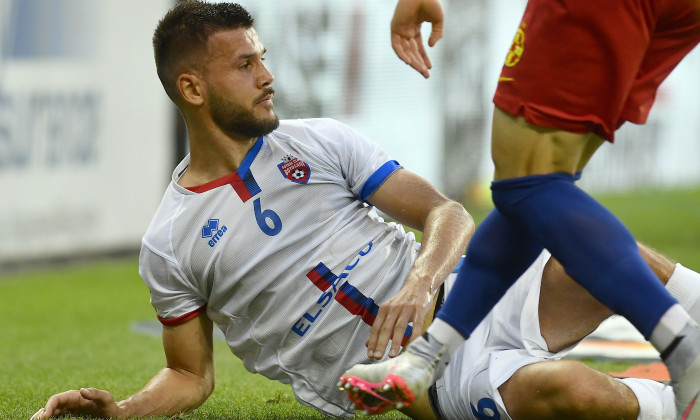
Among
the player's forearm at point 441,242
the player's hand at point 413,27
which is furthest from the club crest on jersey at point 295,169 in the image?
the player's hand at point 413,27

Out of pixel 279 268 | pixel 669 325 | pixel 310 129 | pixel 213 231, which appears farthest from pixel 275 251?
pixel 669 325

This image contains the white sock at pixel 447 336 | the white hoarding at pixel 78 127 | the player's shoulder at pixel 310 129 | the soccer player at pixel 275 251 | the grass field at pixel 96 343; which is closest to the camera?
the white sock at pixel 447 336

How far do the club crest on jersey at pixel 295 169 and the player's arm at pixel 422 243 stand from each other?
204 millimetres

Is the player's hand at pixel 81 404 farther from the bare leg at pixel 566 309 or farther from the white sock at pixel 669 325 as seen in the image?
the white sock at pixel 669 325

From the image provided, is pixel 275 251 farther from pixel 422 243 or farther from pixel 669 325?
pixel 669 325

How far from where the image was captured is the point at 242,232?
111 inches

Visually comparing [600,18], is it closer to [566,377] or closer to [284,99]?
[566,377]

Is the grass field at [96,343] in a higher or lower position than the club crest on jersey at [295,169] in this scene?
lower

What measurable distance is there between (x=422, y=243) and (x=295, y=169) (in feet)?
1.57

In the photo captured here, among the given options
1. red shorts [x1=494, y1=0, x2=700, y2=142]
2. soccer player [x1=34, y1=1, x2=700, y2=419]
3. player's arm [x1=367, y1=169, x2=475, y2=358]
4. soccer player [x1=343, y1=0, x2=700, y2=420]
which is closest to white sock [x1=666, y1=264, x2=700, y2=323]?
soccer player [x1=34, y1=1, x2=700, y2=419]

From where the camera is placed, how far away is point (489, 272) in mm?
2238

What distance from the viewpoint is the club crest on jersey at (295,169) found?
116 inches

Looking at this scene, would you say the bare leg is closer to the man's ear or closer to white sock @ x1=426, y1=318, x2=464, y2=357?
white sock @ x1=426, y1=318, x2=464, y2=357

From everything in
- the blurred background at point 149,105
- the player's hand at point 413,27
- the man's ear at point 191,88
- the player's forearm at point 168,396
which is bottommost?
the blurred background at point 149,105
